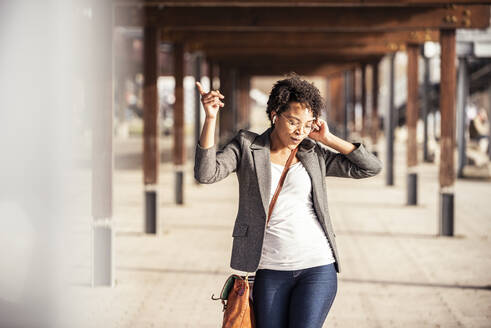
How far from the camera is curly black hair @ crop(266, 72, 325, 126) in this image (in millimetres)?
3807

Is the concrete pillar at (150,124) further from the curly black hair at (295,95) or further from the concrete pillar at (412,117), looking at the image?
the curly black hair at (295,95)

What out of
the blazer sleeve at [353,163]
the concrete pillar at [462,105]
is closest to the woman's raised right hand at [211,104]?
the blazer sleeve at [353,163]

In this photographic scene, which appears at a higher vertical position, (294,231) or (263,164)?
(263,164)

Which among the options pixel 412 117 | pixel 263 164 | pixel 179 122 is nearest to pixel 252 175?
pixel 263 164

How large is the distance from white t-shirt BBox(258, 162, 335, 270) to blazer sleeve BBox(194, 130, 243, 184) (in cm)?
18

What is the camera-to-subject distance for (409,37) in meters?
14.9

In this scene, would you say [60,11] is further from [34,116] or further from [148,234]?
[148,234]

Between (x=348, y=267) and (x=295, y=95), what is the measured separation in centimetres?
560

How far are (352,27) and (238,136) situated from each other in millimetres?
7849

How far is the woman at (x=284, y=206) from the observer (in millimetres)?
3684

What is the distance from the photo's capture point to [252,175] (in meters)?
3.79

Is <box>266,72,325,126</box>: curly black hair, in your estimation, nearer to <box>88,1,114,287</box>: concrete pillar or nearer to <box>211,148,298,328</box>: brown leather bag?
<box>211,148,298,328</box>: brown leather bag

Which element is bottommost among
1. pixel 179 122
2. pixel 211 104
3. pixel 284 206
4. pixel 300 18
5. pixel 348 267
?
pixel 348 267

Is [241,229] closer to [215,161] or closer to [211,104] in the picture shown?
[215,161]
